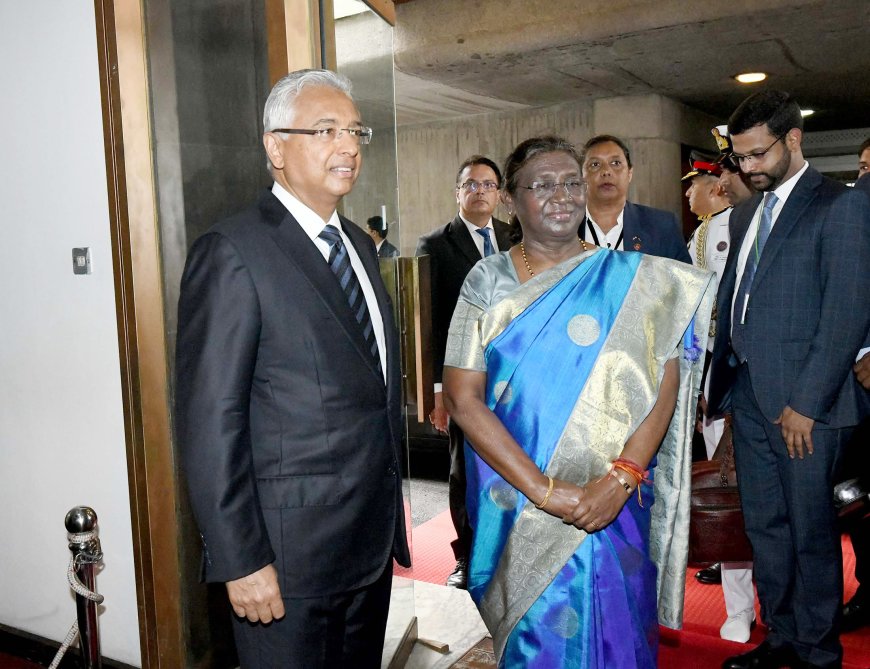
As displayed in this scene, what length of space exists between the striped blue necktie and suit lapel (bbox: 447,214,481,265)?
2141mm

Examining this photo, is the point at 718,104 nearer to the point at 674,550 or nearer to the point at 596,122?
the point at 596,122

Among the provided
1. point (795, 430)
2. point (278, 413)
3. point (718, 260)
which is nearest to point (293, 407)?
point (278, 413)

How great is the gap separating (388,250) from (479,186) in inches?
53.3

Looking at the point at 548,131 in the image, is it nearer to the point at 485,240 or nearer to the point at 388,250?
the point at 485,240

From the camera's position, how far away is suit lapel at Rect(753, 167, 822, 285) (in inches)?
90.9

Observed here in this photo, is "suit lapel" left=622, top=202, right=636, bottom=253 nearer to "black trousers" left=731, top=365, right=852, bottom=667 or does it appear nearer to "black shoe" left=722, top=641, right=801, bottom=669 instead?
"black trousers" left=731, top=365, right=852, bottom=667

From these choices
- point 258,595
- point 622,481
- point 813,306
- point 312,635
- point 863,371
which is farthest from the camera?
point 863,371

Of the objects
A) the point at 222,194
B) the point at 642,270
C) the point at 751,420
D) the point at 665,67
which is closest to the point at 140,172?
the point at 222,194

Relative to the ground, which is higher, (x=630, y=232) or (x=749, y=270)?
(x=630, y=232)

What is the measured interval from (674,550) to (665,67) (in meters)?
4.83

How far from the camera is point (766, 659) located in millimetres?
2393

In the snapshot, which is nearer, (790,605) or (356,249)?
(356,249)

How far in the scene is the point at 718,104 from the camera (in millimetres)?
7566

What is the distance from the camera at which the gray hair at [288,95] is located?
4.91ft
